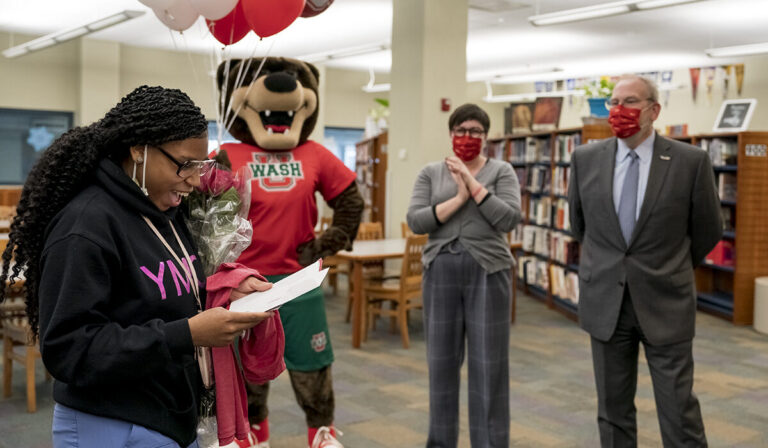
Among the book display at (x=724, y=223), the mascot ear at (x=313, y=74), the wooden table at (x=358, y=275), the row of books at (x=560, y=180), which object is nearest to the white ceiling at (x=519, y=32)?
the book display at (x=724, y=223)

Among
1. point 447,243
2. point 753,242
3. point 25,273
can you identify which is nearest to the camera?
point 25,273

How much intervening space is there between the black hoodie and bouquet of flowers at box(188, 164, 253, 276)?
23 centimetres

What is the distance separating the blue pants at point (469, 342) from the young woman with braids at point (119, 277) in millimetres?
1494

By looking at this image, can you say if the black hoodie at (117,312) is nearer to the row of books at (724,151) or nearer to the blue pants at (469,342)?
the blue pants at (469,342)

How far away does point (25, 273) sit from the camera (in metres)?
1.47

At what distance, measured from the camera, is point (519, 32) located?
35.1ft

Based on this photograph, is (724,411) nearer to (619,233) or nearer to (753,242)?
(619,233)

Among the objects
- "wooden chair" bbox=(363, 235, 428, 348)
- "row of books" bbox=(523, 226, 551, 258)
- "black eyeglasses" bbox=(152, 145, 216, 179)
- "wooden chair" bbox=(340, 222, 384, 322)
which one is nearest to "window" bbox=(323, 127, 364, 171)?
"row of books" bbox=(523, 226, 551, 258)

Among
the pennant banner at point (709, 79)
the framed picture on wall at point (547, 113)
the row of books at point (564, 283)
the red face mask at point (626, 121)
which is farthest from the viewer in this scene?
the pennant banner at point (709, 79)

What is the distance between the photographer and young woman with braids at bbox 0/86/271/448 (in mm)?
1315

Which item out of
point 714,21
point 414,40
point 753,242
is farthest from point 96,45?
point 753,242

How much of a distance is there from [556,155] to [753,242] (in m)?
2.03

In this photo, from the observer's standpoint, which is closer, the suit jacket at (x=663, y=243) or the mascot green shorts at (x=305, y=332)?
the suit jacket at (x=663, y=243)

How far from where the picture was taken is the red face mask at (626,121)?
2.69m
